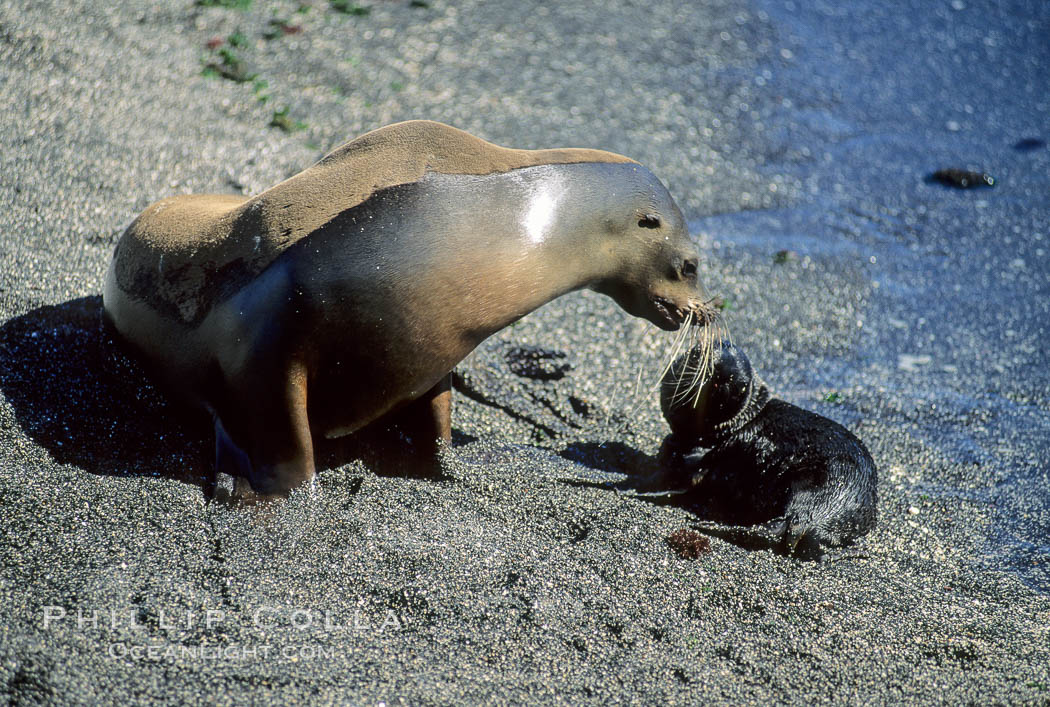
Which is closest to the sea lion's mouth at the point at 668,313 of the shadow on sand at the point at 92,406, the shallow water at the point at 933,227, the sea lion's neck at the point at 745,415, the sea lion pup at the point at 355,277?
the sea lion pup at the point at 355,277

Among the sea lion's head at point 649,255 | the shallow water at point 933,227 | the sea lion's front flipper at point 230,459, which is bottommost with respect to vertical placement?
the shallow water at point 933,227

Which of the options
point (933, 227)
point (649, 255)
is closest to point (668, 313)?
point (649, 255)

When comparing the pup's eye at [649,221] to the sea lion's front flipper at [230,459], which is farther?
the pup's eye at [649,221]

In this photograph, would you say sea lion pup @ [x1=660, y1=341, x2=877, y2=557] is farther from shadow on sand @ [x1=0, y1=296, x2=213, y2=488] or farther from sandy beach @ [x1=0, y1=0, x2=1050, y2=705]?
shadow on sand @ [x1=0, y1=296, x2=213, y2=488]

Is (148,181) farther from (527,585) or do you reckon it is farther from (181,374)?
(527,585)

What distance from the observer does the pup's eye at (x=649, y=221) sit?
4266 mm

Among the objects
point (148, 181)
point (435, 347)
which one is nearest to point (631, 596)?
point (435, 347)

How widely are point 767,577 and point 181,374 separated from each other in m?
2.40

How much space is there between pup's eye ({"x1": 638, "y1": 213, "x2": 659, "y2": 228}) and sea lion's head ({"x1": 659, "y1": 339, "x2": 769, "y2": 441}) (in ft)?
2.38

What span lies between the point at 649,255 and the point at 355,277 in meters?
1.35

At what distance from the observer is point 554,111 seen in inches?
308

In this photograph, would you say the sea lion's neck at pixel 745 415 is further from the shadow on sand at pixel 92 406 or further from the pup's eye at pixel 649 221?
the shadow on sand at pixel 92 406

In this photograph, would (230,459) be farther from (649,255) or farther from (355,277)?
(649,255)

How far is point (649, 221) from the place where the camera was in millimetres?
4281
